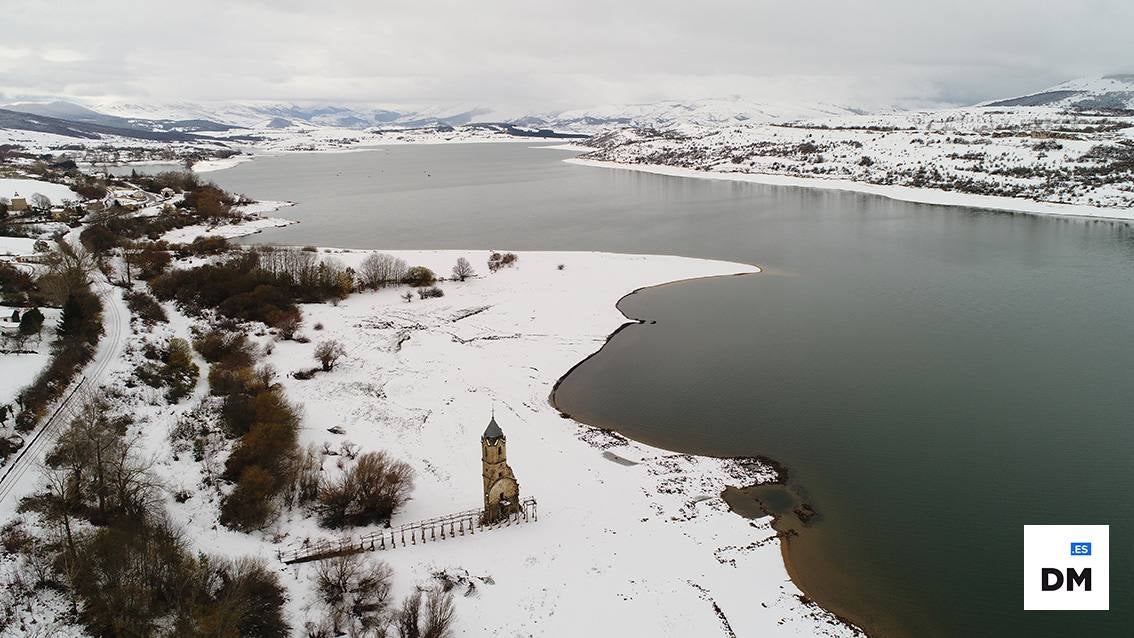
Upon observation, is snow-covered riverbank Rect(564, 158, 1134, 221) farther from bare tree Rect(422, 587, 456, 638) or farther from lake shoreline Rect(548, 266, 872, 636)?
bare tree Rect(422, 587, 456, 638)

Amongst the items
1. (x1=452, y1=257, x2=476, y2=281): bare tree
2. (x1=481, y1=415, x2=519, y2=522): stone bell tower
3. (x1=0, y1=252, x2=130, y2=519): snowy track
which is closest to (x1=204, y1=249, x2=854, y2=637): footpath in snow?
(x1=481, y1=415, x2=519, y2=522): stone bell tower

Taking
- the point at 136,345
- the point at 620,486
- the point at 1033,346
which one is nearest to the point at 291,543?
the point at 620,486

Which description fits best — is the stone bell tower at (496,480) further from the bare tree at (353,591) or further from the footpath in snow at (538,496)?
the bare tree at (353,591)

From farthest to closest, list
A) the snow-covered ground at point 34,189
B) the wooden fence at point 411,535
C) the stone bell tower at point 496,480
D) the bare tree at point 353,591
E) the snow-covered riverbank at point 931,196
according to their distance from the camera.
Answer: the snow-covered ground at point 34,189 → the snow-covered riverbank at point 931,196 → the stone bell tower at point 496,480 → the wooden fence at point 411,535 → the bare tree at point 353,591

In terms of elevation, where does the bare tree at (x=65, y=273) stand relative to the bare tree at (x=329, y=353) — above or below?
above

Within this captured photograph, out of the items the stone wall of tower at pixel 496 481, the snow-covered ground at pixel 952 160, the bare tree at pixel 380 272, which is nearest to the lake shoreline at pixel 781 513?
the stone wall of tower at pixel 496 481

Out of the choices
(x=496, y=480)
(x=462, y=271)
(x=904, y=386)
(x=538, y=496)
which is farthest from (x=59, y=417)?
(x=904, y=386)
